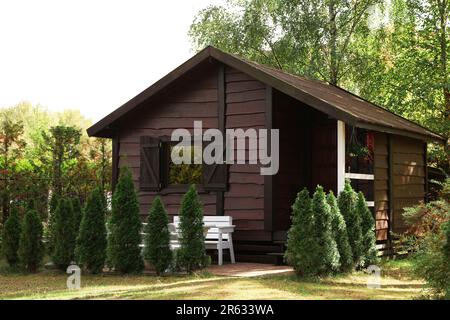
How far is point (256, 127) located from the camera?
40.9 feet

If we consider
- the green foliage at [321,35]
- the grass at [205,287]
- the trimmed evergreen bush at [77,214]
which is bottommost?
the grass at [205,287]

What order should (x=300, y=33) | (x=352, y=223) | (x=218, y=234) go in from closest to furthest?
1. (x=352, y=223)
2. (x=218, y=234)
3. (x=300, y=33)

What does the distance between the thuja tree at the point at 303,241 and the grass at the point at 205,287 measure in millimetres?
207

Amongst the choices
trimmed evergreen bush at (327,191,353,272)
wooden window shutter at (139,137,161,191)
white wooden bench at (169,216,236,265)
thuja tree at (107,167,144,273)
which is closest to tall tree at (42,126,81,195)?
wooden window shutter at (139,137,161,191)

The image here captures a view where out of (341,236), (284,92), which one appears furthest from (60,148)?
(341,236)

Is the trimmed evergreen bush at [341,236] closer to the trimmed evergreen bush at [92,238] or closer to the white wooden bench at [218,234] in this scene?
the white wooden bench at [218,234]

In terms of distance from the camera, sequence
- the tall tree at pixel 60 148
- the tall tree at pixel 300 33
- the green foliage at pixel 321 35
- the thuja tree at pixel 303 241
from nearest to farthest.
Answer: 1. the thuja tree at pixel 303 241
2. the tall tree at pixel 60 148
3. the green foliage at pixel 321 35
4. the tall tree at pixel 300 33

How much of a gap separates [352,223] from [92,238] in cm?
429

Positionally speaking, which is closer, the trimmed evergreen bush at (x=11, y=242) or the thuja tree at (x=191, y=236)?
the thuja tree at (x=191, y=236)

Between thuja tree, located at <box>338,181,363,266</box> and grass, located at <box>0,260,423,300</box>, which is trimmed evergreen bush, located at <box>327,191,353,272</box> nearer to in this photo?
grass, located at <box>0,260,423,300</box>

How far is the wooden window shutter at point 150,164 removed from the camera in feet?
44.6

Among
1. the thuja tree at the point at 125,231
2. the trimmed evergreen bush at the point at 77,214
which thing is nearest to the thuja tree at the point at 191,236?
the thuja tree at the point at 125,231

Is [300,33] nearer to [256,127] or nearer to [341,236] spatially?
[256,127]
